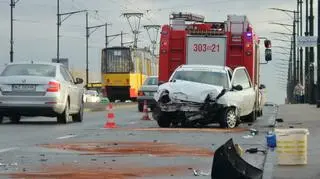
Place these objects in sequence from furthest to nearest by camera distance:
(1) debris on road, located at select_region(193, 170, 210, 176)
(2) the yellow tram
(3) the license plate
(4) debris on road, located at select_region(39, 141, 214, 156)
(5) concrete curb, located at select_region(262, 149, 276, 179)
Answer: (2) the yellow tram, (3) the license plate, (4) debris on road, located at select_region(39, 141, 214, 156), (1) debris on road, located at select_region(193, 170, 210, 176), (5) concrete curb, located at select_region(262, 149, 276, 179)

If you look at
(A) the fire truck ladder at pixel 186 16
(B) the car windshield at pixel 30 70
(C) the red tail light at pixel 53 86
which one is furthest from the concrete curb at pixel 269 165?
(A) the fire truck ladder at pixel 186 16

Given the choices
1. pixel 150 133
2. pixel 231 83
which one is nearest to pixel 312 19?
pixel 231 83

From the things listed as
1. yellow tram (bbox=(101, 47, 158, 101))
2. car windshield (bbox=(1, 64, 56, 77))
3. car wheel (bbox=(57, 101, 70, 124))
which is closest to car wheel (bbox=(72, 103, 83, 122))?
car wheel (bbox=(57, 101, 70, 124))

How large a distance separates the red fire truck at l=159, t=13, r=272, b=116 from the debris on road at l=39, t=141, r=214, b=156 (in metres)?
9.31

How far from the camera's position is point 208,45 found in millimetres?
24297

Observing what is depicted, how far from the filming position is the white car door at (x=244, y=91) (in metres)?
21.0

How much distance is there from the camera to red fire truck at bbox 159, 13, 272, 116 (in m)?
24.0

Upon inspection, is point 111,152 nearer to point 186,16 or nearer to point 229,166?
point 229,166

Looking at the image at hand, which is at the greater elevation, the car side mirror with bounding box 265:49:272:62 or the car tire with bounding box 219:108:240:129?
the car side mirror with bounding box 265:49:272:62

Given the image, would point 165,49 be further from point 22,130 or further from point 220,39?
point 22,130

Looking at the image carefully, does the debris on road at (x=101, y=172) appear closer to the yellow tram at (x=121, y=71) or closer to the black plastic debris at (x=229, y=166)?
the black plastic debris at (x=229, y=166)

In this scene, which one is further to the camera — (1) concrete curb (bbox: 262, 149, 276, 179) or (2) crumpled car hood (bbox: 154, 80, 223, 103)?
(2) crumpled car hood (bbox: 154, 80, 223, 103)

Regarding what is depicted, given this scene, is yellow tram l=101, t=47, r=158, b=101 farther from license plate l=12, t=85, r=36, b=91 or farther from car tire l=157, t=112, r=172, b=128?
car tire l=157, t=112, r=172, b=128

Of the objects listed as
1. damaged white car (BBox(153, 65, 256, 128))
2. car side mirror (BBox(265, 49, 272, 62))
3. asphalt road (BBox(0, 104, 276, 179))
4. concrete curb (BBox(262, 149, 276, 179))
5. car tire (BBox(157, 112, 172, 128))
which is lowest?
asphalt road (BBox(0, 104, 276, 179))
